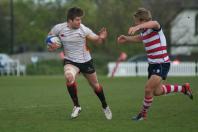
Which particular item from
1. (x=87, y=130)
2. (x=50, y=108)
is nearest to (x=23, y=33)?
(x=50, y=108)

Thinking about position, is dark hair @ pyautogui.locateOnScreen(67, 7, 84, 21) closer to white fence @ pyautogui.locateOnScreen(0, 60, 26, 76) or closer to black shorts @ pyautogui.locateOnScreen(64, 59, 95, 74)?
black shorts @ pyautogui.locateOnScreen(64, 59, 95, 74)

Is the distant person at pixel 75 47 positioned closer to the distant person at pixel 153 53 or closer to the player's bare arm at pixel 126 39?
the player's bare arm at pixel 126 39

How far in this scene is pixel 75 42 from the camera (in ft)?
44.0

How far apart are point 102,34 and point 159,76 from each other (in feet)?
4.75

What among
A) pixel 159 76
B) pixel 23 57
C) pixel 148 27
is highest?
pixel 148 27

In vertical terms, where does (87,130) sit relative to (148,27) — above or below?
below

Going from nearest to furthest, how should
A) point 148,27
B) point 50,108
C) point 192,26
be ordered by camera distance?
point 148,27
point 50,108
point 192,26

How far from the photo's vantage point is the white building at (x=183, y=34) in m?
54.4

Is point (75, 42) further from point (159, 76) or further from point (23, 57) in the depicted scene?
point (23, 57)

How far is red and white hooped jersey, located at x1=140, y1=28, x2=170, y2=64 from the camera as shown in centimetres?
1285

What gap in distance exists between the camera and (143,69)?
139 feet

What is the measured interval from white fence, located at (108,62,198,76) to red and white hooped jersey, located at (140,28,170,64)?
28878mm

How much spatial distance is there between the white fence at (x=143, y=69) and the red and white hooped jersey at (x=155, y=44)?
94.7ft

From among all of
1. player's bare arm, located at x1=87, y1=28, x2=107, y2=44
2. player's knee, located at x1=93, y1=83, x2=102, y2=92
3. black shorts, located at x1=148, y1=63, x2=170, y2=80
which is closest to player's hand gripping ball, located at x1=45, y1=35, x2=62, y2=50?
player's bare arm, located at x1=87, y1=28, x2=107, y2=44
